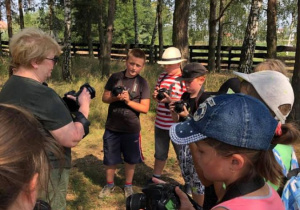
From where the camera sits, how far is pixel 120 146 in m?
3.78

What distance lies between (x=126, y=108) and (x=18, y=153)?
8.85 feet

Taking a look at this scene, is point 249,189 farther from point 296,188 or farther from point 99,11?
point 99,11

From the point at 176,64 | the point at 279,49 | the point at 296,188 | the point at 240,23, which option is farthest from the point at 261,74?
the point at 240,23

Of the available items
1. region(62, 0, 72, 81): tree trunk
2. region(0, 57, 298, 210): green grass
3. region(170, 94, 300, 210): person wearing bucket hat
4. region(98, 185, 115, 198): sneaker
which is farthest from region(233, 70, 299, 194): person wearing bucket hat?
region(62, 0, 72, 81): tree trunk

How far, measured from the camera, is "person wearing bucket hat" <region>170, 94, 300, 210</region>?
1.25 metres

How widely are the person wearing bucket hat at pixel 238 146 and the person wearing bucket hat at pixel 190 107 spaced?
1.50 m

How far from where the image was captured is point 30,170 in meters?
1.05

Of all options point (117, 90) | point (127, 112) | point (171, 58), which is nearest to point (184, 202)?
point (117, 90)

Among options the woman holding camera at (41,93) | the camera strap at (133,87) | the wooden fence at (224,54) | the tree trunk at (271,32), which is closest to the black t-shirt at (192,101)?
the camera strap at (133,87)

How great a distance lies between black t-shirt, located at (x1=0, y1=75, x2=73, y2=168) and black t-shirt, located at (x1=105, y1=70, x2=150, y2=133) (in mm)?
1566

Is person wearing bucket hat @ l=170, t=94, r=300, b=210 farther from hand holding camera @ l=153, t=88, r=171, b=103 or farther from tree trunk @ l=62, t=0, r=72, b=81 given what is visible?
tree trunk @ l=62, t=0, r=72, b=81

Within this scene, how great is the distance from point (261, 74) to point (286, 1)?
24.7 metres

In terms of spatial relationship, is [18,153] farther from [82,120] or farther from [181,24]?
[181,24]

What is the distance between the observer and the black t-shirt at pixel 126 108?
3.66 meters
